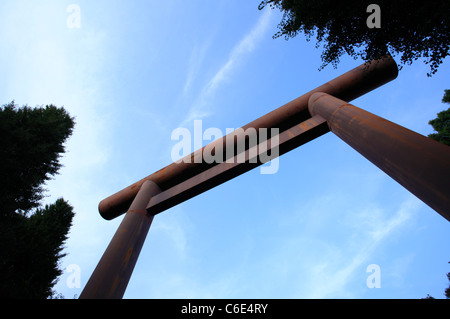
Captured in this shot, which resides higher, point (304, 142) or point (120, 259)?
point (304, 142)

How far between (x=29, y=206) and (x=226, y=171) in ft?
30.7

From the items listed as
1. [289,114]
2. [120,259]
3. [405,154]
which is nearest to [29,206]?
[120,259]

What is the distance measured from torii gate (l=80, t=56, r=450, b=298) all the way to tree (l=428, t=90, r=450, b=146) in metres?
8.54

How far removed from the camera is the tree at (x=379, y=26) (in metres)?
3.42

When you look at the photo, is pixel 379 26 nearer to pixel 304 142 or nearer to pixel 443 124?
pixel 304 142

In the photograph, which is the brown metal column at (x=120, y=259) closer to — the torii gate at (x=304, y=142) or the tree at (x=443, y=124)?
the torii gate at (x=304, y=142)

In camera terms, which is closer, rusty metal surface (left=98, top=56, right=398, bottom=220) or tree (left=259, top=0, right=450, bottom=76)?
tree (left=259, top=0, right=450, bottom=76)

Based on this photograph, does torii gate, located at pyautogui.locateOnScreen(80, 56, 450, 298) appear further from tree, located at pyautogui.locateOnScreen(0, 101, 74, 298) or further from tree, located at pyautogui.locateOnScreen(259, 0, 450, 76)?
tree, located at pyautogui.locateOnScreen(0, 101, 74, 298)

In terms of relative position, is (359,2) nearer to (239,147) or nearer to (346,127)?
(346,127)

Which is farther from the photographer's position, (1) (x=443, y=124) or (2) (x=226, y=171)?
(1) (x=443, y=124)

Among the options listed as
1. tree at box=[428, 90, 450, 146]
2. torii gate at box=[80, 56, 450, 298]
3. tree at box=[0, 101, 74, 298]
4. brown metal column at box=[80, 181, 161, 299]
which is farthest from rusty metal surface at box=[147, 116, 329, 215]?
tree at box=[428, 90, 450, 146]

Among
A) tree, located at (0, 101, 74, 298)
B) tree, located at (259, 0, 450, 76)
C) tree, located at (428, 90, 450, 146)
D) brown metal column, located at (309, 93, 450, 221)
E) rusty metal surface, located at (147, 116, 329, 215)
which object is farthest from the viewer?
tree, located at (428, 90, 450, 146)

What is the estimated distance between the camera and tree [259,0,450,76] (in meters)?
3.42

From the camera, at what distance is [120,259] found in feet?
13.0
